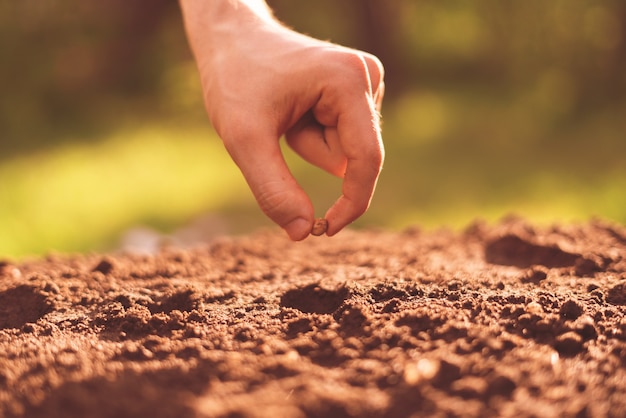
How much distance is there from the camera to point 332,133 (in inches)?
68.4

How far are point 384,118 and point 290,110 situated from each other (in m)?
5.15

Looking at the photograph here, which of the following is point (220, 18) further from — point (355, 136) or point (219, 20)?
point (355, 136)

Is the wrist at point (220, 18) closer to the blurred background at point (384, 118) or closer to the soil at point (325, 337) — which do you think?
the soil at point (325, 337)

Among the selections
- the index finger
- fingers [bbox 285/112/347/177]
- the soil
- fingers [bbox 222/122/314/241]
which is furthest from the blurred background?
the index finger

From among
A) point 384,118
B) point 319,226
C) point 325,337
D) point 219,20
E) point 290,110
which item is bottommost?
point 384,118

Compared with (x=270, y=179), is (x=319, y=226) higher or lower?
lower

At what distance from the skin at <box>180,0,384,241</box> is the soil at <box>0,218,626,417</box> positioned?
0.22 m

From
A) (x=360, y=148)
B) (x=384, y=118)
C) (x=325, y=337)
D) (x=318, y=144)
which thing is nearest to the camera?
(x=325, y=337)

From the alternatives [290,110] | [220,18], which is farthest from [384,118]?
[290,110]

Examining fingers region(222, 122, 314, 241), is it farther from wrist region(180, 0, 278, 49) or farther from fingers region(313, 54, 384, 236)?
wrist region(180, 0, 278, 49)

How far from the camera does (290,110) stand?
162cm

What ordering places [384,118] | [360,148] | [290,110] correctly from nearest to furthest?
[360,148] → [290,110] → [384,118]

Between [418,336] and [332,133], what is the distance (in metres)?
0.59

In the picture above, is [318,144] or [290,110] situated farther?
[318,144]
